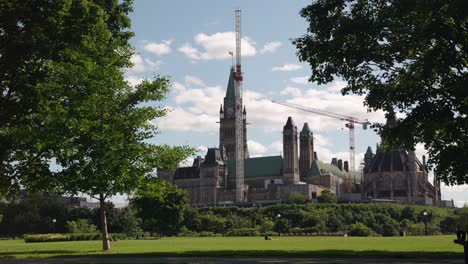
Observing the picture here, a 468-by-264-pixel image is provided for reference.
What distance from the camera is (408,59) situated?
90.6 feet

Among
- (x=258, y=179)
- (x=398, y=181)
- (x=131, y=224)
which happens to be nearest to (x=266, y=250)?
(x=131, y=224)

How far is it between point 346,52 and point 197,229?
82.4 meters

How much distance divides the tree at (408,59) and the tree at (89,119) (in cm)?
1022

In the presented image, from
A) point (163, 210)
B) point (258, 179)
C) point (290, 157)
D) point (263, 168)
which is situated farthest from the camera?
point (263, 168)

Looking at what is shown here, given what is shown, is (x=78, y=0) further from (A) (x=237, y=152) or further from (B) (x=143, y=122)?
(A) (x=237, y=152)

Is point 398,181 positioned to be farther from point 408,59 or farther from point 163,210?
point 408,59

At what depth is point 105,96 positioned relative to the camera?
31750mm

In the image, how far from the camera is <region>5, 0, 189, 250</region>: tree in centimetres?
3119

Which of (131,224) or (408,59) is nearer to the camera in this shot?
(408,59)

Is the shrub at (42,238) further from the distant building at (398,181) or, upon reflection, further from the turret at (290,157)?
the turret at (290,157)

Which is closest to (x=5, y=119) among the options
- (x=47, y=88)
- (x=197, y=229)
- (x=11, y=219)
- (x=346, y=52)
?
(x=47, y=88)

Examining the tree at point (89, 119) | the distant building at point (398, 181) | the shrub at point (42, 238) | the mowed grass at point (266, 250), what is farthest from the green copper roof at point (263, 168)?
the tree at point (89, 119)

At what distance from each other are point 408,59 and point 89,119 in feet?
55.8

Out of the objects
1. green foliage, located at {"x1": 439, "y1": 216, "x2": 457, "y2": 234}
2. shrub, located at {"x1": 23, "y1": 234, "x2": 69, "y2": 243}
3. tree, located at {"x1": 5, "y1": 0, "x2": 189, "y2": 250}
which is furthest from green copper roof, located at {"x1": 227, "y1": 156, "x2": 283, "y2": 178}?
tree, located at {"x1": 5, "y1": 0, "x2": 189, "y2": 250}
